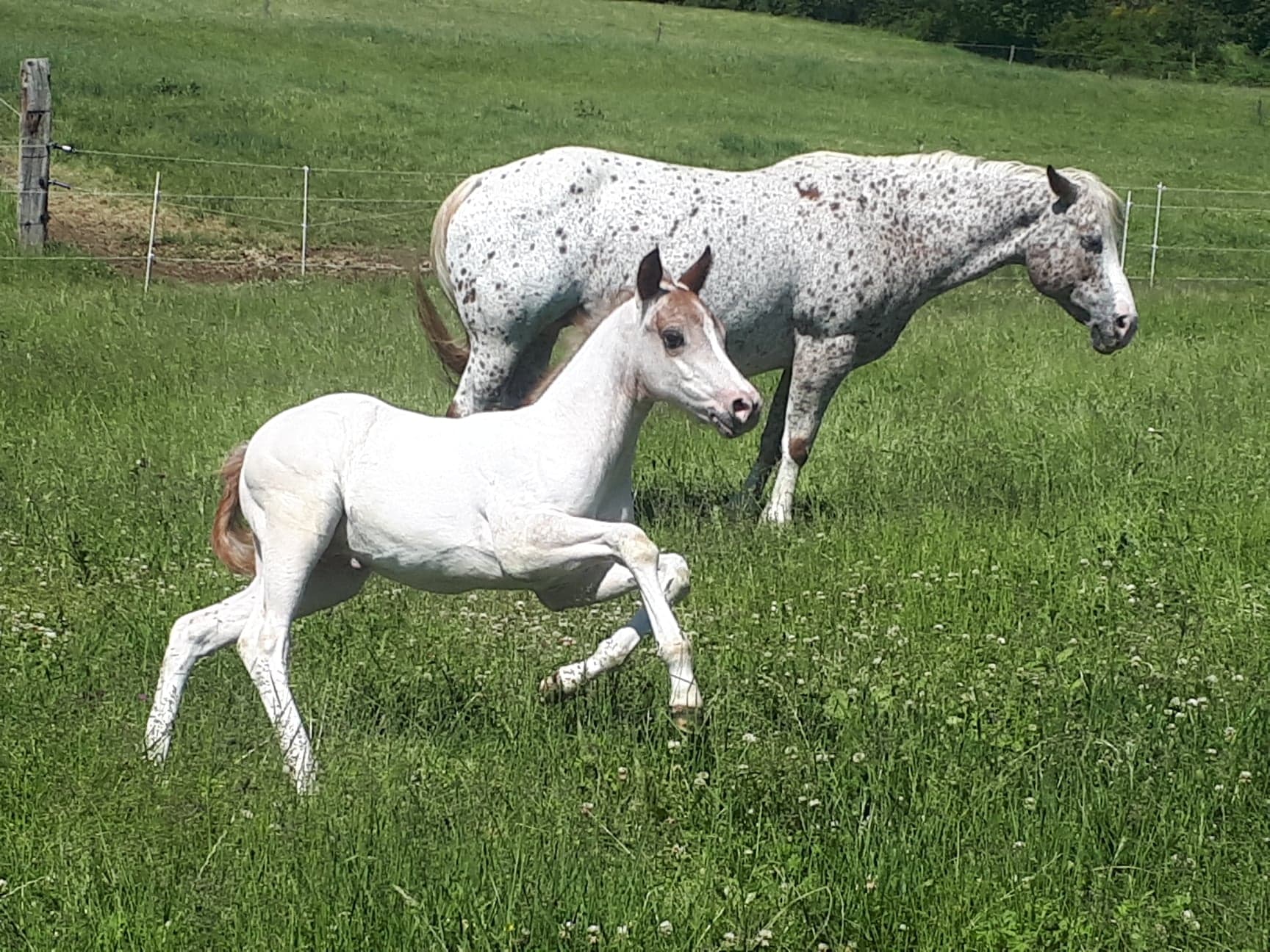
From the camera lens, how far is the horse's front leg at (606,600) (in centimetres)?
545

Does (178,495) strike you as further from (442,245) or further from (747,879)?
(747,879)

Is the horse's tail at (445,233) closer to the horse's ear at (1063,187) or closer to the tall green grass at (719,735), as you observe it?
the tall green grass at (719,735)

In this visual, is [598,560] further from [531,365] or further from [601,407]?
[531,365]

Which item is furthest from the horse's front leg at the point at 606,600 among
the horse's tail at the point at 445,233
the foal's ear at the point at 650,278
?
the horse's tail at the point at 445,233

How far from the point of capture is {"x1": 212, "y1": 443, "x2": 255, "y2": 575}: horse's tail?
5.97 meters

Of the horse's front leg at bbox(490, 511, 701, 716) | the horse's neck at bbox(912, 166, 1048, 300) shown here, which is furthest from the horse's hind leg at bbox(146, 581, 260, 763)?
the horse's neck at bbox(912, 166, 1048, 300)

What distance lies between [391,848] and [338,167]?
89.8 feet

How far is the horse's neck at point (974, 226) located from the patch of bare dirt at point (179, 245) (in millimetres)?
13149

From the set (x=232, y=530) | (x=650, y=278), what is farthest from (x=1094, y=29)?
(x=232, y=530)

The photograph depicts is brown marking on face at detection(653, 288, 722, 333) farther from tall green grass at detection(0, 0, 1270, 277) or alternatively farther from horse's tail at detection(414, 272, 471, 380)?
tall green grass at detection(0, 0, 1270, 277)

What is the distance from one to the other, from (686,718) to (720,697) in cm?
70

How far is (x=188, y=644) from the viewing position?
221 inches

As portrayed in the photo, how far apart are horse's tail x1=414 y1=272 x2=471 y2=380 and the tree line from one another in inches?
2288

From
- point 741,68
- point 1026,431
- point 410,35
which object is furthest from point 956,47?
point 1026,431
